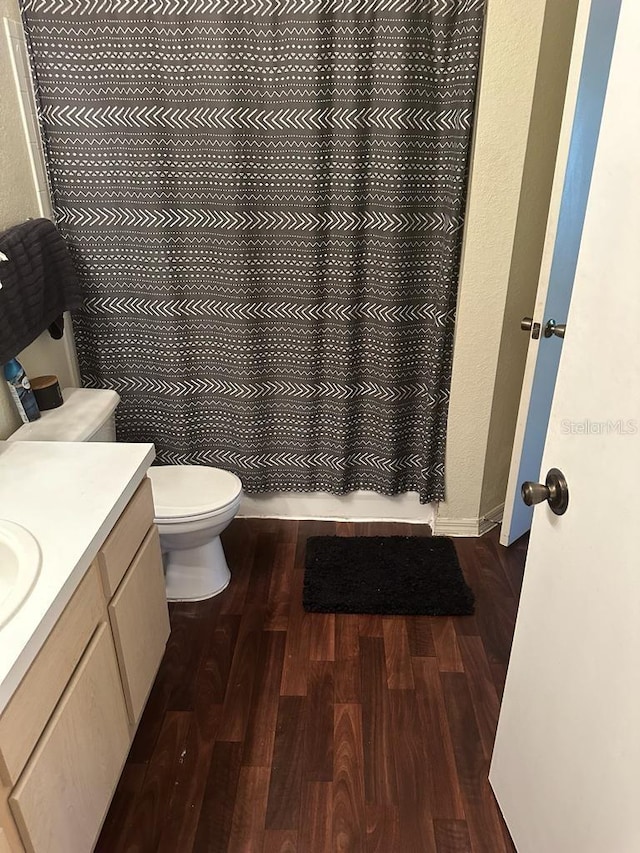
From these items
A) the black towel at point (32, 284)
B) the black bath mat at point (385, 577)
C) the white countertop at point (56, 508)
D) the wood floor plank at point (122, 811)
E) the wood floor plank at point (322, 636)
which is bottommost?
the wood floor plank at point (122, 811)

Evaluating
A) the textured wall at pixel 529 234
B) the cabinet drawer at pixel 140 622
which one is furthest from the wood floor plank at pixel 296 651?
the textured wall at pixel 529 234

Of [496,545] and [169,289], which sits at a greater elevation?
[169,289]

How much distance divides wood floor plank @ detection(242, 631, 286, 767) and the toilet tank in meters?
0.86

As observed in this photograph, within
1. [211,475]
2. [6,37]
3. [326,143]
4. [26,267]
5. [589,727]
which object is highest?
[6,37]

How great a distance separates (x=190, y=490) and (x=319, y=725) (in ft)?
2.77

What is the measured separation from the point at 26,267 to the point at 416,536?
1.70 m

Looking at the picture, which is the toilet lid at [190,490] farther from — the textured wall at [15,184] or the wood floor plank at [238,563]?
the textured wall at [15,184]

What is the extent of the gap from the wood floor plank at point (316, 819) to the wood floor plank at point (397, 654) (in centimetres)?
39

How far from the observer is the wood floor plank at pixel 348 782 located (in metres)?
1.48

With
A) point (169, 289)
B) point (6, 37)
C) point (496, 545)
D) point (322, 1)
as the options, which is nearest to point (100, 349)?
point (169, 289)

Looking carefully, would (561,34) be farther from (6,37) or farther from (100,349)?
(100,349)

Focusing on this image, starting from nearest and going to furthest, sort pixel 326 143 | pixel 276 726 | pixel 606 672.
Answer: pixel 606 672 → pixel 276 726 → pixel 326 143

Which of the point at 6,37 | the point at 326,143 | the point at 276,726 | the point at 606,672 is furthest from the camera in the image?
the point at 326,143

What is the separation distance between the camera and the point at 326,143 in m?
2.07
